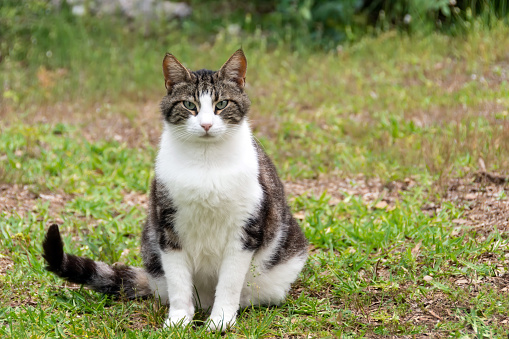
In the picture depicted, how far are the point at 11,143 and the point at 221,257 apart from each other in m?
3.44

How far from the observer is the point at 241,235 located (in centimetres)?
321

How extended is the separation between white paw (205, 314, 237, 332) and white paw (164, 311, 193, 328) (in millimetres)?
114

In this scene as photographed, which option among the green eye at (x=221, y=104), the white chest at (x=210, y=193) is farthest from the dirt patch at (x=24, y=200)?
the green eye at (x=221, y=104)

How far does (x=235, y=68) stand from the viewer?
339cm

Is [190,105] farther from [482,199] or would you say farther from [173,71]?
[482,199]

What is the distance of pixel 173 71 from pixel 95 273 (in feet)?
4.19

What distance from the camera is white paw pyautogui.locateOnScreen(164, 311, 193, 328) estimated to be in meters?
3.14

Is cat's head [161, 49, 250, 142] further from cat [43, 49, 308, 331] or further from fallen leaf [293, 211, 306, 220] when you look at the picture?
fallen leaf [293, 211, 306, 220]

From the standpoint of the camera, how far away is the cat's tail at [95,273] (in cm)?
323

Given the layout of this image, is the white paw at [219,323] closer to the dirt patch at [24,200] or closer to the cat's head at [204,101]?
the cat's head at [204,101]

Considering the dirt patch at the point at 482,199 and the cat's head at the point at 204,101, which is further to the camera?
the dirt patch at the point at 482,199

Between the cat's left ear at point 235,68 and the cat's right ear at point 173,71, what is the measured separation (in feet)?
0.67

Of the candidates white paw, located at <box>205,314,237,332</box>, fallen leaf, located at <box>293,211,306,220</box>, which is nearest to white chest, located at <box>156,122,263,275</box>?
white paw, located at <box>205,314,237,332</box>

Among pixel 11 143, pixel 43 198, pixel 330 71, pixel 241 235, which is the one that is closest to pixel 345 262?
pixel 241 235
